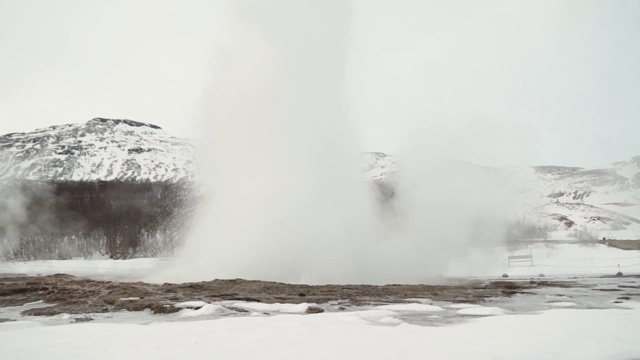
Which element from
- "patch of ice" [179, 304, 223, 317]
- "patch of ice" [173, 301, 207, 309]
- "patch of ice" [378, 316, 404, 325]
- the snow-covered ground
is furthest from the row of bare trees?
"patch of ice" [378, 316, 404, 325]

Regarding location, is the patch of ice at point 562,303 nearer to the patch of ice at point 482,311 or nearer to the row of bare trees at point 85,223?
the patch of ice at point 482,311

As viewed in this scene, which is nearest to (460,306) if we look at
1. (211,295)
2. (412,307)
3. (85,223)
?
(412,307)

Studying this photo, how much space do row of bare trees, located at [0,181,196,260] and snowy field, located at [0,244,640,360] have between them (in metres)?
52.7

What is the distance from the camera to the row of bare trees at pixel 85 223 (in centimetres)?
7212

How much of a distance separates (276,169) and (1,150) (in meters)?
209

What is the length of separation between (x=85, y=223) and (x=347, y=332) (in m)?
83.6

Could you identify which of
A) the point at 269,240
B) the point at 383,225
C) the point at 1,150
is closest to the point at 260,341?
the point at 269,240

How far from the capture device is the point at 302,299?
48.1 ft

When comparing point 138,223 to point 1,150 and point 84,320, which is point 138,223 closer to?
point 84,320

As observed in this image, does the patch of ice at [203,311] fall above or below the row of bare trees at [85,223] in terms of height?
below

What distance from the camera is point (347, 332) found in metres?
9.23

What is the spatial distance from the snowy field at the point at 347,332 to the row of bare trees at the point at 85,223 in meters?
52.7

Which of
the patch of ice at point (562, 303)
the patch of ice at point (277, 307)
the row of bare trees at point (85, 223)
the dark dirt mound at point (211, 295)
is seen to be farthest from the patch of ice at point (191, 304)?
the row of bare trees at point (85, 223)

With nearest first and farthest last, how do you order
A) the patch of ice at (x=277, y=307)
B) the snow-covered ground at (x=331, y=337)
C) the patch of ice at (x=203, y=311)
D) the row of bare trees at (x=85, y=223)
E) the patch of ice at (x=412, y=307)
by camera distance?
the snow-covered ground at (x=331, y=337) → the patch of ice at (x=203, y=311) → the patch of ice at (x=277, y=307) → the patch of ice at (x=412, y=307) → the row of bare trees at (x=85, y=223)
